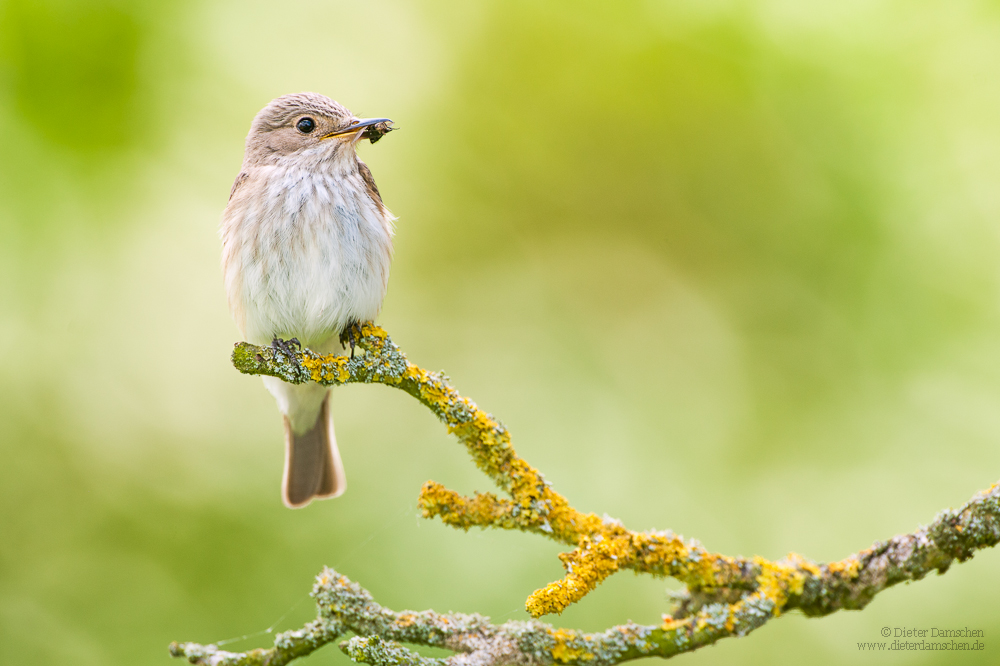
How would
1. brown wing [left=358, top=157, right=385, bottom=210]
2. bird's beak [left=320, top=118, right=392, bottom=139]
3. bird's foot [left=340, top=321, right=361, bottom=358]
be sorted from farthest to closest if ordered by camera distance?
brown wing [left=358, top=157, right=385, bottom=210]
bird's beak [left=320, top=118, right=392, bottom=139]
bird's foot [left=340, top=321, right=361, bottom=358]

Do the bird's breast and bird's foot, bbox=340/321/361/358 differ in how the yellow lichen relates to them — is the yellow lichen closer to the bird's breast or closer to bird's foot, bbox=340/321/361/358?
bird's foot, bbox=340/321/361/358

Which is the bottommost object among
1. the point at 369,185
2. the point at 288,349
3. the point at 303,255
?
the point at 288,349

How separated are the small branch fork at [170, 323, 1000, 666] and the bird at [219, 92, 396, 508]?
109 cm

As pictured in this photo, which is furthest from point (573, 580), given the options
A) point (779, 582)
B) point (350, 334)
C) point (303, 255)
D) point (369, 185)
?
point (369, 185)

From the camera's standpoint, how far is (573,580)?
216cm

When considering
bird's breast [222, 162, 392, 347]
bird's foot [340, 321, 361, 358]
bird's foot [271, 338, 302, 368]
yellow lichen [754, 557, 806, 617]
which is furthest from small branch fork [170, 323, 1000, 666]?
bird's breast [222, 162, 392, 347]

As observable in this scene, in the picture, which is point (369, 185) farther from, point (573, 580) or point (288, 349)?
point (573, 580)

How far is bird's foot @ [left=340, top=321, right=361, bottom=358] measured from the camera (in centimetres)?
350

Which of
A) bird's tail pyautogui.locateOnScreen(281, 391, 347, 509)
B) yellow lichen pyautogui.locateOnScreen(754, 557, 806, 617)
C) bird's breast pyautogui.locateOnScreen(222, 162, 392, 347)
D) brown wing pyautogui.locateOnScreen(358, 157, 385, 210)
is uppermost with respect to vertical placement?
brown wing pyautogui.locateOnScreen(358, 157, 385, 210)

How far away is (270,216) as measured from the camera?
3576mm

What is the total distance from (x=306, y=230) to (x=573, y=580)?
80.8 inches

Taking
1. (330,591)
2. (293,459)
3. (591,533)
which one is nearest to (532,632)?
(591,533)

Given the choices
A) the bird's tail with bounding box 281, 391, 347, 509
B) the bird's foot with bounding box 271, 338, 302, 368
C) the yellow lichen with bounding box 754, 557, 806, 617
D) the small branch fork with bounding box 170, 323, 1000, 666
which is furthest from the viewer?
the bird's tail with bounding box 281, 391, 347, 509

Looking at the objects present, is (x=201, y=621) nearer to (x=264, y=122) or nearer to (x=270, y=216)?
(x=270, y=216)
